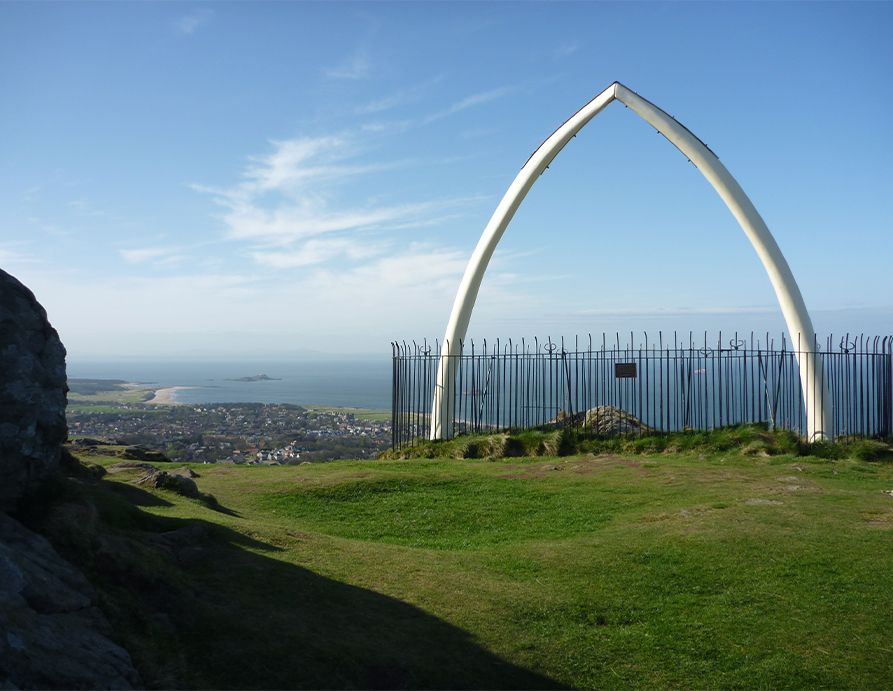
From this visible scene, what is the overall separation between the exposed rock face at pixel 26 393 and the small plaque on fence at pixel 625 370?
44.5 ft

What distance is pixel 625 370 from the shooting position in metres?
17.5

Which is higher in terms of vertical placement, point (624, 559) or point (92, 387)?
point (92, 387)

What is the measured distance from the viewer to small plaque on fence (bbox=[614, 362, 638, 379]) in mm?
17375

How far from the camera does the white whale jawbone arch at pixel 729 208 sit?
1734 cm

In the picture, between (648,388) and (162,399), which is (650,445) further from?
(162,399)

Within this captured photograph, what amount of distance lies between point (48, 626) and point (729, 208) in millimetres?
18536

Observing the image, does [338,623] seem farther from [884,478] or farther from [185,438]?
[185,438]

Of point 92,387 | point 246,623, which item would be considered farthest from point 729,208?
point 92,387

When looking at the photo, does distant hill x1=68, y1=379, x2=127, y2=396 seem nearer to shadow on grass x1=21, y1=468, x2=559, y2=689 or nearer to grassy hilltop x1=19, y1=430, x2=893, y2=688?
grassy hilltop x1=19, y1=430, x2=893, y2=688

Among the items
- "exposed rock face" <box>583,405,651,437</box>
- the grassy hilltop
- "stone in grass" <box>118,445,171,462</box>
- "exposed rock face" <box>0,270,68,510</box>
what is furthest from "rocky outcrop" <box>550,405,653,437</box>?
"exposed rock face" <box>0,270,68,510</box>

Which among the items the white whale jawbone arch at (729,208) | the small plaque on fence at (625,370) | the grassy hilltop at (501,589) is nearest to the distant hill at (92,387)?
the white whale jawbone arch at (729,208)

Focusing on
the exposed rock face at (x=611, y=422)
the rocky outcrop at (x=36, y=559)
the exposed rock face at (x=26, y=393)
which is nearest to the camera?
the rocky outcrop at (x=36, y=559)

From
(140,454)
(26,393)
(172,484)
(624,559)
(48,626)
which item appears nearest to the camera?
(48,626)

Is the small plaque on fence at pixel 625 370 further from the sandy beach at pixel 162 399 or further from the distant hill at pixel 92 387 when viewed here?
the distant hill at pixel 92 387
